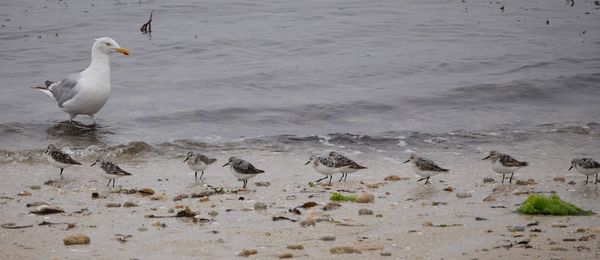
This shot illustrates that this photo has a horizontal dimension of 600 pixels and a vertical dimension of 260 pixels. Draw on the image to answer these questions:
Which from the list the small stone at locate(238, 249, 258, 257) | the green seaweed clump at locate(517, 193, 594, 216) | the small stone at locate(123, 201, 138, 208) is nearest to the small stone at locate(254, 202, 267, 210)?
the small stone at locate(123, 201, 138, 208)

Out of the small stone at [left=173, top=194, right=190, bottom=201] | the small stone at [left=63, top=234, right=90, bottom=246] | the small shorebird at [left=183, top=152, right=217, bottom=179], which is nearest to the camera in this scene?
the small stone at [left=63, top=234, right=90, bottom=246]

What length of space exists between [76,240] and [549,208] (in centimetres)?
524

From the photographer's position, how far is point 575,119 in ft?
60.4

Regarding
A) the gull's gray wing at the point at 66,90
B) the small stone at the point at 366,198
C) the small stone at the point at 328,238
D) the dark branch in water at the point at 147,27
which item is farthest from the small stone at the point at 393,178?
the dark branch in water at the point at 147,27

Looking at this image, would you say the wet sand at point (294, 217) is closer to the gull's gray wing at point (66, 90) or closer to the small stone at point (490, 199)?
the small stone at point (490, 199)

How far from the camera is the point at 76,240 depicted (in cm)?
867

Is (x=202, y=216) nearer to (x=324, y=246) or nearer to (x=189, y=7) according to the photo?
(x=324, y=246)

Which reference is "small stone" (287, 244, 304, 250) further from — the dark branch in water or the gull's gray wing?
the dark branch in water

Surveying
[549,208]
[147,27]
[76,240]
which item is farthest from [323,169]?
[147,27]

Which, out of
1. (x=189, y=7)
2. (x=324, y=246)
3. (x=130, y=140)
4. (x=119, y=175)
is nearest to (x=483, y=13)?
(x=189, y=7)

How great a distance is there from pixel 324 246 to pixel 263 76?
46.4 feet

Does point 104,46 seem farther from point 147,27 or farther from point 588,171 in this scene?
point 588,171

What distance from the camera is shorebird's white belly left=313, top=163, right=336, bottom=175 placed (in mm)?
12910

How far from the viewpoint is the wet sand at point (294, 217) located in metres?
8.39
